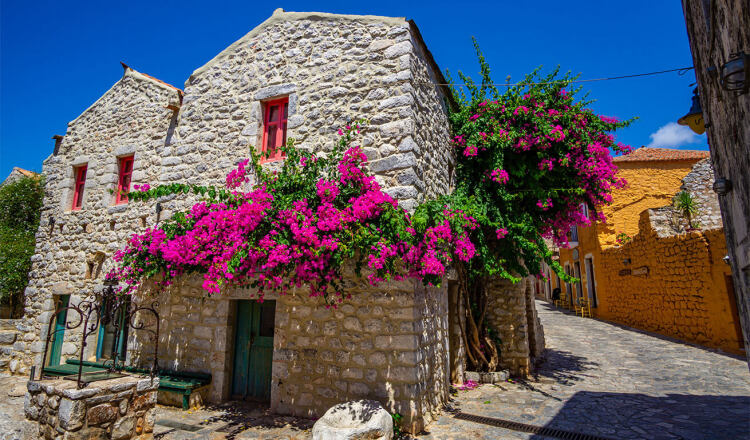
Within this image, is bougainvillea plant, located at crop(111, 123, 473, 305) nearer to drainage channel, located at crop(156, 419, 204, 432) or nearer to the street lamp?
drainage channel, located at crop(156, 419, 204, 432)

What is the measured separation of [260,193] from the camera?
17.4 feet

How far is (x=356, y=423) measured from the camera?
13.7 ft

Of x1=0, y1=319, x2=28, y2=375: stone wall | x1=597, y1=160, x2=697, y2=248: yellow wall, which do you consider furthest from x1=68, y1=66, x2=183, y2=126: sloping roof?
x1=597, y1=160, x2=697, y2=248: yellow wall

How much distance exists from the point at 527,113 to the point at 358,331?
5019mm

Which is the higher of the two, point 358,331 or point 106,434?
point 358,331

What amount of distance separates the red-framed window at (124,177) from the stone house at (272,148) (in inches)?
1.4

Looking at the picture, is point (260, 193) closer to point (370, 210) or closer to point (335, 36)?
point (370, 210)

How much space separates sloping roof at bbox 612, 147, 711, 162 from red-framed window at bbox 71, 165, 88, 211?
59.2 ft

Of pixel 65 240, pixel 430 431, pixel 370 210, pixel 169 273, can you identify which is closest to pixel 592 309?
pixel 430 431

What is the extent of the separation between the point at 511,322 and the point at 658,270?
6.05 metres

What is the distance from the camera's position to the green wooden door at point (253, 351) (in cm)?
614

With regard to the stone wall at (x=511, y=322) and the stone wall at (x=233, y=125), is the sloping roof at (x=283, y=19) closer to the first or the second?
the stone wall at (x=233, y=125)

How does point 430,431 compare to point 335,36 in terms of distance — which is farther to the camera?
point 335,36

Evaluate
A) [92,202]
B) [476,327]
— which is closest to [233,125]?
[92,202]
